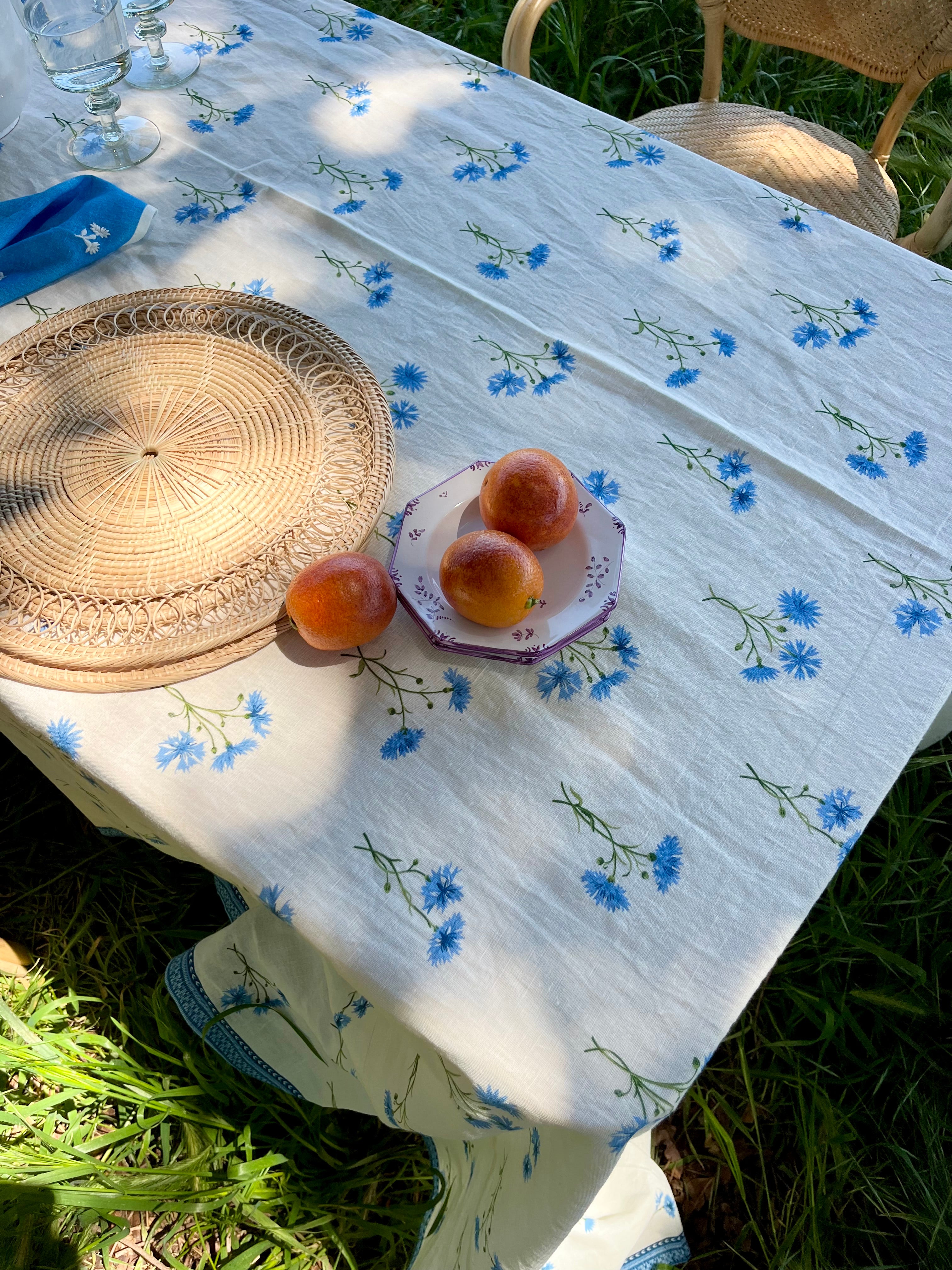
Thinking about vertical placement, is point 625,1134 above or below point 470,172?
below

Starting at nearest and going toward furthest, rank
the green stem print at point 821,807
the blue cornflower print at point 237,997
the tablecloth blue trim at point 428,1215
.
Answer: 1. the green stem print at point 821,807
2. the tablecloth blue trim at point 428,1215
3. the blue cornflower print at point 237,997

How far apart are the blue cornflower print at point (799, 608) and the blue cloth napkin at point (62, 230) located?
2.87 feet

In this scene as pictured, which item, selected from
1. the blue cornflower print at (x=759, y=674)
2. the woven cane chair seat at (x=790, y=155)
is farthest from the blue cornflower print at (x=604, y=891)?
the woven cane chair seat at (x=790, y=155)

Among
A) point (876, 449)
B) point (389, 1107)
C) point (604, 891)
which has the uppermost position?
point (876, 449)

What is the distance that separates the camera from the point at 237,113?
129 centimetres

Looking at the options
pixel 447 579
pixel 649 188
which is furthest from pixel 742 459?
pixel 649 188

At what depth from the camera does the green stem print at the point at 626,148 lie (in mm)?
1210

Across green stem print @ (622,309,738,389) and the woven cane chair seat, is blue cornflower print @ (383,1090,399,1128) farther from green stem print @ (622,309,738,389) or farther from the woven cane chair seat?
the woven cane chair seat

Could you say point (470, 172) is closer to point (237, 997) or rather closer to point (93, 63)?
point (93, 63)

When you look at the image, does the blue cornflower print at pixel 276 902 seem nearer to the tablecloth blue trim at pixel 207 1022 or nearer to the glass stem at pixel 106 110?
the tablecloth blue trim at pixel 207 1022

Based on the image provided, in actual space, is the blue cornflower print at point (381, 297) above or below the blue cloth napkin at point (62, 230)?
above

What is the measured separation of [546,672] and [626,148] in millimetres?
802

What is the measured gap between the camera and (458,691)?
0.81 metres

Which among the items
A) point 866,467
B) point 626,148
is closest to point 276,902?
point 866,467
